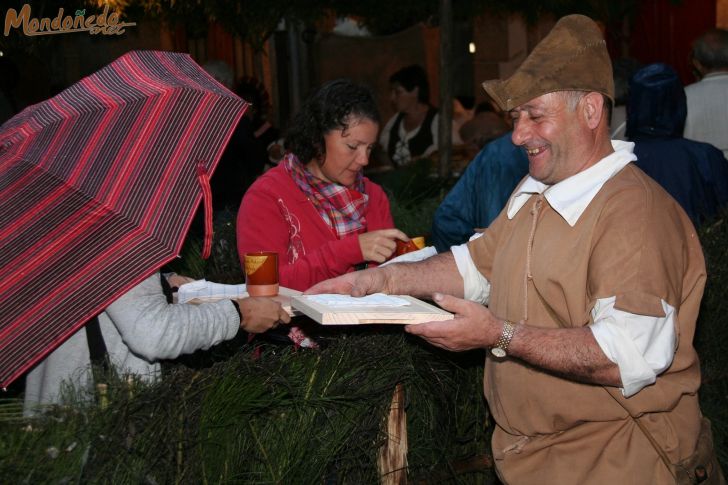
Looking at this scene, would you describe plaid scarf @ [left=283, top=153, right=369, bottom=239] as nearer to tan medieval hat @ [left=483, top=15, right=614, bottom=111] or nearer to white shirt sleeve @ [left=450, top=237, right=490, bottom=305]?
white shirt sleeve @ [left=450, top=237, right=490, bottom=305]

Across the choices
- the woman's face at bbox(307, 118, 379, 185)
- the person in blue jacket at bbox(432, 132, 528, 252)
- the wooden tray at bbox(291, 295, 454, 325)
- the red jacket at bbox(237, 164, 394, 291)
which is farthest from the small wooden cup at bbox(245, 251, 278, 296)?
the person in blue jacket at bbox(432, 132, 528, 252)

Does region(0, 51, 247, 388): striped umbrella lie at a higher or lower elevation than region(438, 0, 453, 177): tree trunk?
higher

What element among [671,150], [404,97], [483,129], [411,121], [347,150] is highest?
[347,150]

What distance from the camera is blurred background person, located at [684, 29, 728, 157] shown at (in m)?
6.59

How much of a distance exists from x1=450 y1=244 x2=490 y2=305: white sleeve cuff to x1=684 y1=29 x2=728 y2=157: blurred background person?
392 cm

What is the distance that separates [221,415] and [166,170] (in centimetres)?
78

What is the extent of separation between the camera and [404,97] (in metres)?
9.16

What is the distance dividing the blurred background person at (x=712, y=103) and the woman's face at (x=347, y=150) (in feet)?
11.1

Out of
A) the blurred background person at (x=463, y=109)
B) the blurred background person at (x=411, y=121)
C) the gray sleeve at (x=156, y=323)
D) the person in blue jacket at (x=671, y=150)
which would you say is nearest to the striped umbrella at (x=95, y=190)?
the gray sleeve at (x=156, y=323)

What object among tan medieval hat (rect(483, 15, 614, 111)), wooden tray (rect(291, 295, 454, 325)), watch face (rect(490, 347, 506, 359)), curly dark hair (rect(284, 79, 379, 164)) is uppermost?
tan medieval hat (rect(483, 15, 614, 111))

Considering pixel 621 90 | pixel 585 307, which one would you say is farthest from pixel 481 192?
pixel 621 90

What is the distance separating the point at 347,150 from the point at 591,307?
5.70 ft

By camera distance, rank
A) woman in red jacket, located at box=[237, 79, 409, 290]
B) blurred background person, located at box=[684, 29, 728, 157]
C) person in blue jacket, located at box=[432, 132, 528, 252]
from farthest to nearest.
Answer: blurred background person, located at box=[684, 29, 728, 157] → person in blue jacket, located at box=[432, 132, 528, 252] → woman in red jacket, located at box=[237, 79, 409, 290]

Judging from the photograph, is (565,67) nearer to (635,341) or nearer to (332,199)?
(635,341)
